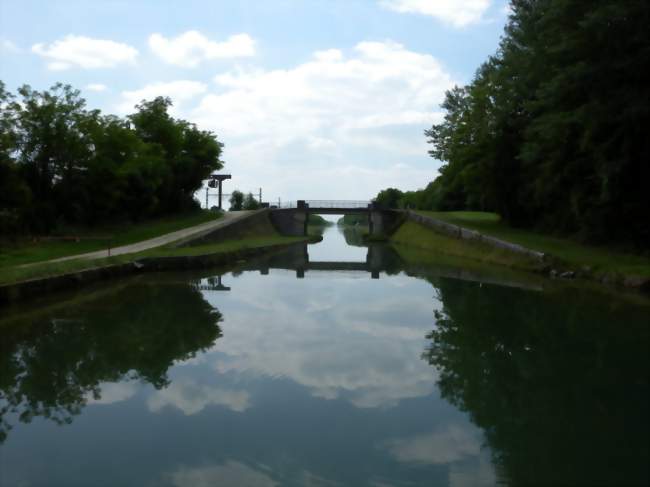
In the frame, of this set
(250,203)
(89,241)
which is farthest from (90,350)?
(250,203)

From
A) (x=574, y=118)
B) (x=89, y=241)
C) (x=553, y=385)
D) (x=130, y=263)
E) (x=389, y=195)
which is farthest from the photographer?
(x=389, y=195)

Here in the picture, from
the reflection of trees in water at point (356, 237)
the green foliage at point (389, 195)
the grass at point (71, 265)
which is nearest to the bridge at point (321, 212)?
the reflection of trees in water at point (356, 237)

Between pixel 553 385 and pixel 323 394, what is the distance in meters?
3.15

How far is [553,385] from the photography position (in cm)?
820

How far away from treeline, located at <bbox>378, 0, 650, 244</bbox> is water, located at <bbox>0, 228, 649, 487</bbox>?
826 cm

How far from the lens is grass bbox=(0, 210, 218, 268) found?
20.8 m

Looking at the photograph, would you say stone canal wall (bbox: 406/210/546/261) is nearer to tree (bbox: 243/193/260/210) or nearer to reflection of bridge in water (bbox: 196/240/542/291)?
reflection of bridge in water (bbox: 196/240/542/291)

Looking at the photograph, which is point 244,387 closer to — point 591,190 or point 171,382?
point 171,382

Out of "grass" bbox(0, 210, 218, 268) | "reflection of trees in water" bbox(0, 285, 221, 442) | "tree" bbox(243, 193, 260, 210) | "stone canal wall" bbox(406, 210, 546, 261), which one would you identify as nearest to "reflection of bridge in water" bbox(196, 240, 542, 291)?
"stone canal wall" bbox(406, 210, 546, 261)

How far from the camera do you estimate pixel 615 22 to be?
19297 mm

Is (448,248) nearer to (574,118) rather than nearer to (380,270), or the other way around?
(380,270)

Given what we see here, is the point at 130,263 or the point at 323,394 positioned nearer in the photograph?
the point at 323,394

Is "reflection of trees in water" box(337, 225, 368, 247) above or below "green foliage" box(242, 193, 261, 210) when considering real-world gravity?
below

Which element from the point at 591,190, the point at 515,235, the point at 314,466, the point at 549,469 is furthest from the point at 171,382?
the point at 515,235
